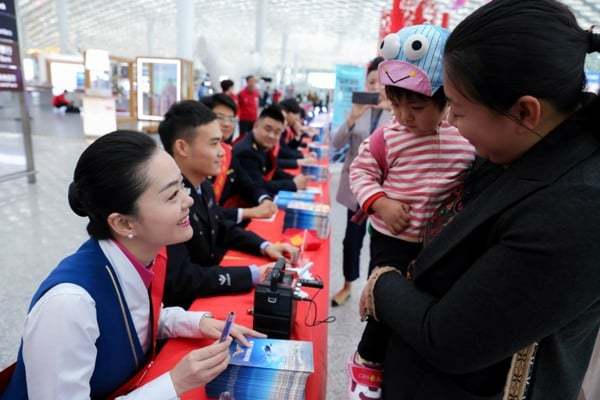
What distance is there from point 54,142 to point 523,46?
9.15 m

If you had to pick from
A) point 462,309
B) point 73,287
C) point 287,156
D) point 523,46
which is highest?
point 523,46

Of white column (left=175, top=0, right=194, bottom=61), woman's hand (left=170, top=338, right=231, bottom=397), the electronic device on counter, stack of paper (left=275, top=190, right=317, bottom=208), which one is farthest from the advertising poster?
woman's hand (left=170, top=338, right=231, bottom=397)

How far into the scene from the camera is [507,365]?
0.63 metres

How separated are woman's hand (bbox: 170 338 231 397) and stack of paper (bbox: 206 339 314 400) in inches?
1.6

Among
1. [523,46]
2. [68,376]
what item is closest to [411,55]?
[523,46]

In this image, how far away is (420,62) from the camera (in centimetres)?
98

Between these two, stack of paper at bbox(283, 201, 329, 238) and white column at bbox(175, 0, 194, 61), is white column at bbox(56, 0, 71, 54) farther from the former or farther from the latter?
stack of paper at bbox(283, 201, 329, 238)

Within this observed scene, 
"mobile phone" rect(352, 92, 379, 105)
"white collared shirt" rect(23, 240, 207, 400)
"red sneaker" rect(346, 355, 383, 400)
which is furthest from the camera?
"mobile phone" rect(352, 92, 379, 105)

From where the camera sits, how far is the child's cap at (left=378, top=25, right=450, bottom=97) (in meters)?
0.97

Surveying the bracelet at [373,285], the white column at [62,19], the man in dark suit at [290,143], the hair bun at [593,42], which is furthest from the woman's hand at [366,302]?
the white column at [62,19]

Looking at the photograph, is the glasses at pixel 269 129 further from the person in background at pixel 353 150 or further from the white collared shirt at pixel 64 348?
the white collared shirt at pixel 64 348

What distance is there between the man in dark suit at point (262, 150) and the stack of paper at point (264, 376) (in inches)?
87.3

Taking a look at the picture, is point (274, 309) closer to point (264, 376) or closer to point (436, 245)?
point (264, 376)

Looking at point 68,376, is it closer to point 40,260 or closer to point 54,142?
point 40,260
